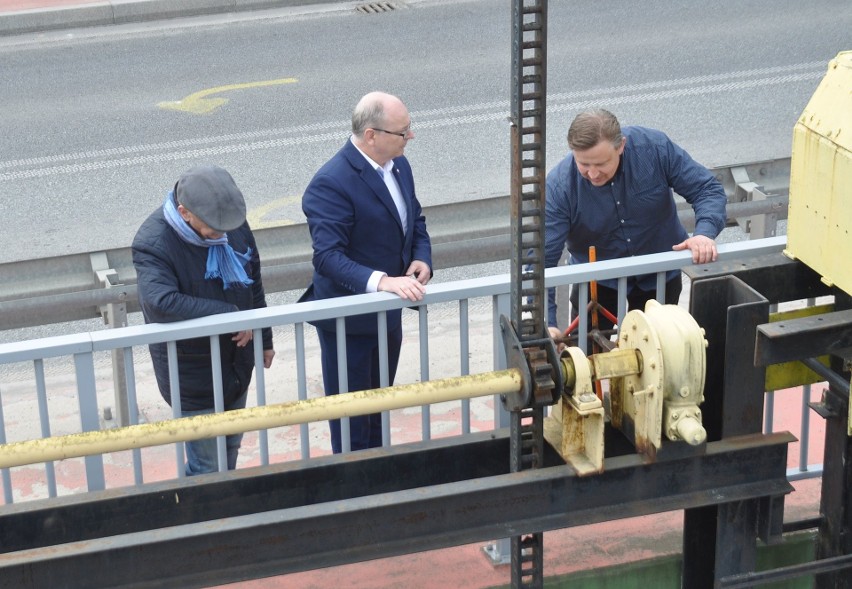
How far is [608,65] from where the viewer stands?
12.5 m

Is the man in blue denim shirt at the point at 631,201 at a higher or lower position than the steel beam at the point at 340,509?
higher

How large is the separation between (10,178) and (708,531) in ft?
24.8

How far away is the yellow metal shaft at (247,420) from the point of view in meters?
3.42

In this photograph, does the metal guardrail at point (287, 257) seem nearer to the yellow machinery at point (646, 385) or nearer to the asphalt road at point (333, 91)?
the yellow machinery at point (646, 385)

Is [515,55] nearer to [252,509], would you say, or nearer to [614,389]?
[614,389]

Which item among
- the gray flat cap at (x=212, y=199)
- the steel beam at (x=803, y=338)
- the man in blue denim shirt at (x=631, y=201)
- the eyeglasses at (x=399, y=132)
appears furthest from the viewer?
the man in blue denim shirt at (x=631, y=201)

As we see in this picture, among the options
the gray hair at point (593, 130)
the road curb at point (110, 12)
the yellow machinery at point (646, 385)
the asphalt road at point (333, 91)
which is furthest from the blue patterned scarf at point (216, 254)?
the road curb at point (110, 12)

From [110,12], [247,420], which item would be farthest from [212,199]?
[110,12]

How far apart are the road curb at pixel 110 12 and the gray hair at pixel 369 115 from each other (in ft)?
33.8

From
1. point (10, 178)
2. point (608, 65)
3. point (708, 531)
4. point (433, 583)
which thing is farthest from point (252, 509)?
point (608, 65)

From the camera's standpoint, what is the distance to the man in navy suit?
16.9ft

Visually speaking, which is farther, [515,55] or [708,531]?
[708,531]

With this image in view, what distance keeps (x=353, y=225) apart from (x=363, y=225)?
0.04m

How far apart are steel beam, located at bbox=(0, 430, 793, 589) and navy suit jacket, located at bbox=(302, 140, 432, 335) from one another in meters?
1.18
